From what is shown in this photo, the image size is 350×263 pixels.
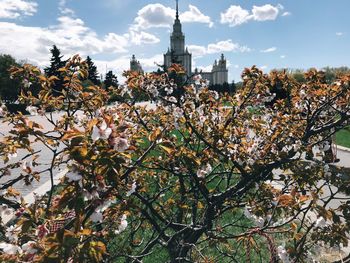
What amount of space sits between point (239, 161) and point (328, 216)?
5.35 ft

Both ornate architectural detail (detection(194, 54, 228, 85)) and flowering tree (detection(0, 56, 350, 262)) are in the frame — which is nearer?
flowering tree (detection(0, 56, 350, 262))

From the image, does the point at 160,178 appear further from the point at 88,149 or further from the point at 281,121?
the point at 88,149

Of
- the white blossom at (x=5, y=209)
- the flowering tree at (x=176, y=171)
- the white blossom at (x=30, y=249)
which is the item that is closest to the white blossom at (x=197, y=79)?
the flowering tree at (x=176, y=171)

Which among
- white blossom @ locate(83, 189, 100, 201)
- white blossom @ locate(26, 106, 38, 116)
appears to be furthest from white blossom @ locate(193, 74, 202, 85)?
white blossom @ locate(83, 189, 100, 201)

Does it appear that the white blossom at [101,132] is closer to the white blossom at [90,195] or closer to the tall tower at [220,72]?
the white blossom at [90,195]

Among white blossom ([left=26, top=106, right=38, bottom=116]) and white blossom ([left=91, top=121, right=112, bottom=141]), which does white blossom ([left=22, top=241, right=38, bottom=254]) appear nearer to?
white blossom ([left=91, top=121, right=112, bottom=141])

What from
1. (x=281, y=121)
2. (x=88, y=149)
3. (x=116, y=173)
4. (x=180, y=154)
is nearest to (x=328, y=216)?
(x=116, y=173)

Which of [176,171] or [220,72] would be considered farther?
[220,72]

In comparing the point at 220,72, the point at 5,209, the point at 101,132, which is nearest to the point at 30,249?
the point at 101,132

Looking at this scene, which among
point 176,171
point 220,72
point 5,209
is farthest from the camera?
point 220,72

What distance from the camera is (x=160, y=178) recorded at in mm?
4340

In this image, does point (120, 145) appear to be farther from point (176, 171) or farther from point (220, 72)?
point (220, 72)

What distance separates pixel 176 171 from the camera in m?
3.31

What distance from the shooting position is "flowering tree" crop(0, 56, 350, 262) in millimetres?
1484
